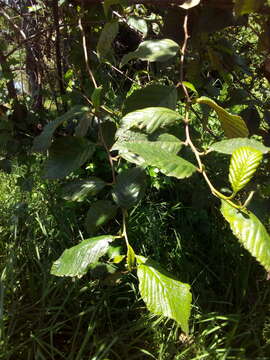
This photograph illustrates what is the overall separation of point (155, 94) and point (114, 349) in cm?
95

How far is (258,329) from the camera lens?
1.37 meters

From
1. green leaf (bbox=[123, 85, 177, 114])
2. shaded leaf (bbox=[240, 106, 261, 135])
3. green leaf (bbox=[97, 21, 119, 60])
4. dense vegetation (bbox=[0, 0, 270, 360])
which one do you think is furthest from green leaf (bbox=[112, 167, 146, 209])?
shaded leaf (bbox=[240, 106, 261, 135])

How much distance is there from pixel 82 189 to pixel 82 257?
145mm

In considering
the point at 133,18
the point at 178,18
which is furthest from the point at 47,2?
the point at 178,18

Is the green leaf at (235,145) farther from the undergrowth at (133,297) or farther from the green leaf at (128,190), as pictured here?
the undergrowth at (133,297)

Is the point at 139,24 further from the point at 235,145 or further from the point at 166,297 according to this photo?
the point at 166,297

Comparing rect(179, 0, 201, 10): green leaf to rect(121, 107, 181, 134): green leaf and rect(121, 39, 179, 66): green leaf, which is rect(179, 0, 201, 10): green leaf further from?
rect(121, 107, 181, 134): green leaf

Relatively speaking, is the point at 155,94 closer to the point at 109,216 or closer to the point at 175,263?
the point at 109,216

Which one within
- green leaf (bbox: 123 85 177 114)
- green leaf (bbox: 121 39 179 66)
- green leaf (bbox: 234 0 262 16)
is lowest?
green leaf (bbox: 123 85 177 114)

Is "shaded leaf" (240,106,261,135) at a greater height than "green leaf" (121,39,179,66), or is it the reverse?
"green leaf" (121,39,179,66)

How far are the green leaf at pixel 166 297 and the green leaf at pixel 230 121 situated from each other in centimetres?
26

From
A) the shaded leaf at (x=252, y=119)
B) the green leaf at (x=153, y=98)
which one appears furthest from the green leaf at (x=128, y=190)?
the shaded leaf at (x=252, y=119)

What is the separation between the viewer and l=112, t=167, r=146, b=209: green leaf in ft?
2.29

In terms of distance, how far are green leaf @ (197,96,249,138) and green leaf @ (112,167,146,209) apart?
7.1 inches
